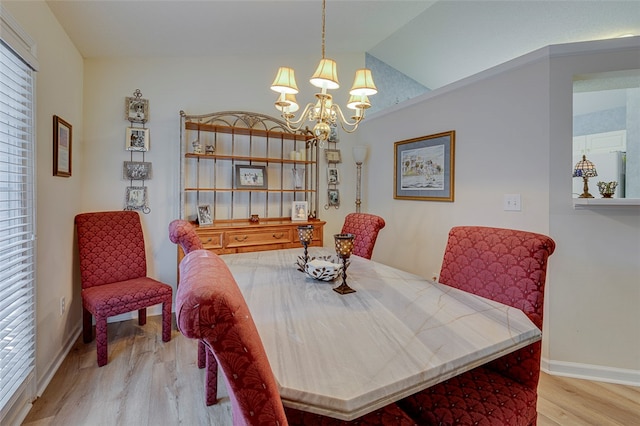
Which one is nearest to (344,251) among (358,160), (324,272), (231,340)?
(324,272)

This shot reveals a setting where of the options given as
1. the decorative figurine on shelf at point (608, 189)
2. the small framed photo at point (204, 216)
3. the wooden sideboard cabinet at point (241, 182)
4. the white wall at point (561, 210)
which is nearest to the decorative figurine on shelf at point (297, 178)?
the wooden sideboard cabinet at point (241, 182)

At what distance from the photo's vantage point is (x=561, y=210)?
6.79 feet

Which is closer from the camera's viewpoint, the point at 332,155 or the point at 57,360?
the point at 57,360

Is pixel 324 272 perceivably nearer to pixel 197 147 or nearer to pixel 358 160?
pixel 197 147

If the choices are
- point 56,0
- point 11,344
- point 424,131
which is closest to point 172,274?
point 11,344

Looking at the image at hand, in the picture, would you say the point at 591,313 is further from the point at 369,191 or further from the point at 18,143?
the point at 18,143

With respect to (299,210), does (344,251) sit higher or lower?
lower

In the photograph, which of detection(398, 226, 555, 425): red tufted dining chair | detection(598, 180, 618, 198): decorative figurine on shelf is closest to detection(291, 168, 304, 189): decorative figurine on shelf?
detection(398, 226, 555, 425): red tufted dining chair

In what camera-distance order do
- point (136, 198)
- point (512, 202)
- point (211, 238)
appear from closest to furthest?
point (512, 202), point (211, 238), point (136, 198)

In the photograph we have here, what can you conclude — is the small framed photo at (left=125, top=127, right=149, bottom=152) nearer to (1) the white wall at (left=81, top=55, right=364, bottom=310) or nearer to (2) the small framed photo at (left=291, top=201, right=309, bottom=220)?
(1) the white wall at (left=81, top=55, right=364, bottom=310)

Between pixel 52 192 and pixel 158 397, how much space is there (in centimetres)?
152

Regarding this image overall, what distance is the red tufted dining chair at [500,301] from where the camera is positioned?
106 cm

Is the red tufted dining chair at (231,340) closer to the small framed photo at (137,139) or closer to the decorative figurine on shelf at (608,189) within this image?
the decorative figurine on shelf at (608,189)

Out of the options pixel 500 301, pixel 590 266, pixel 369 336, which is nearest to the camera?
pixel 369 336
